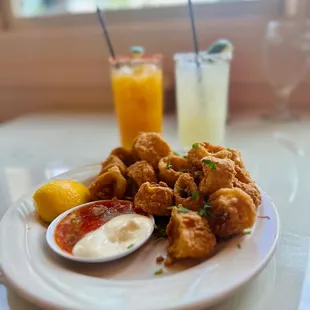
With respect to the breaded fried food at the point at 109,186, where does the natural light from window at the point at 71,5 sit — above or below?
above

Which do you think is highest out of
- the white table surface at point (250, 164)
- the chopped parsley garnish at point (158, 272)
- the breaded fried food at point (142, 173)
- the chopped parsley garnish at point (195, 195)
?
the chopped parsley garnish at point (195, 195)

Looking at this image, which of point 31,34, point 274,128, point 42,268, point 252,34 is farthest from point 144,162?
point 31,34

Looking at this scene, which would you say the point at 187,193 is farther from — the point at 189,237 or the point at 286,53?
the point at 286,53

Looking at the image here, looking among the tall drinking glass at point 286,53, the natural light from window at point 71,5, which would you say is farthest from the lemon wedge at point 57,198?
the natural light from window at point 71,5

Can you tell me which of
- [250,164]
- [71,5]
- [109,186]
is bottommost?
[250,164]

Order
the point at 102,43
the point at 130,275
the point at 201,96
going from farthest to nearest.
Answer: the point at 102,43, the point at 201,96, the point at 130,275

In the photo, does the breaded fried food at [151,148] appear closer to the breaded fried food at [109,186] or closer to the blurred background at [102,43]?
the breaded fried food at [109,186]

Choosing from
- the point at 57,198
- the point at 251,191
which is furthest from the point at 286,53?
the point at 57,198
